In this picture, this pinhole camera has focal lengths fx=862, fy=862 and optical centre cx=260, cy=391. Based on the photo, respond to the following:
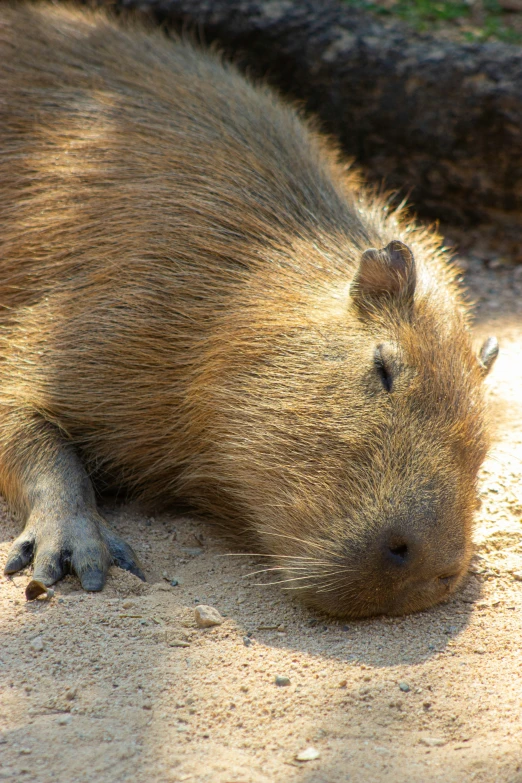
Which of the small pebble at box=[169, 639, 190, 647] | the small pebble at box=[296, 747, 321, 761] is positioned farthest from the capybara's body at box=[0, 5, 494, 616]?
the small pebble at box=[296, 747, 321, 761]

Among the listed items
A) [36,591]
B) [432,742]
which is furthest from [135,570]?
[432,742]

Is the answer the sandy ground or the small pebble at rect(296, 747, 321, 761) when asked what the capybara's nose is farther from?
the small pebble at rect(296, 747, 321, 761)

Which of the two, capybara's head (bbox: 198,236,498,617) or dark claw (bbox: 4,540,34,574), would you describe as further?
dark claw (bbox: 4,540,34,574)

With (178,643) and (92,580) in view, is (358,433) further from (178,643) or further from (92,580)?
(92,580)

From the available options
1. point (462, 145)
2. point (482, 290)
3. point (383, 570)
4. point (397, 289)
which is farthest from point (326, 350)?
point (462, 145)

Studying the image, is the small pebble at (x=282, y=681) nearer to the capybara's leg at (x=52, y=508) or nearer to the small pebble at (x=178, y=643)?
the small pebble at (x=178, y=643)

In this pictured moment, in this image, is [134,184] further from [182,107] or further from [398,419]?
[398,419]

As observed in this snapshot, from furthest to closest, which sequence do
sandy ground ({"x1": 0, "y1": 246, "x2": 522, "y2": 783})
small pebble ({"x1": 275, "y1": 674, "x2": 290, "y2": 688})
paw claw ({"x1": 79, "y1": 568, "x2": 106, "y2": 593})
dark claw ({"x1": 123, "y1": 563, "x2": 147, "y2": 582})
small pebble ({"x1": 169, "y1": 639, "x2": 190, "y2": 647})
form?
dark claw ({"x1": 123, "y1": 563, "x2": 147, "y2": 582}) → paw claw ({"x1": 79, "y1": 568, "x2": 106, "y2": 593}) → small pebble ({"x1": 169, "y1": 639, "x2": 190, "y2": 647}) → small pebble ({"x1": 275, "y1": 674, "x2": 290, "y2": 688}) → sandy ground ({"x1": 0, "y1": 246, "x2": 522, "y2": 783})
